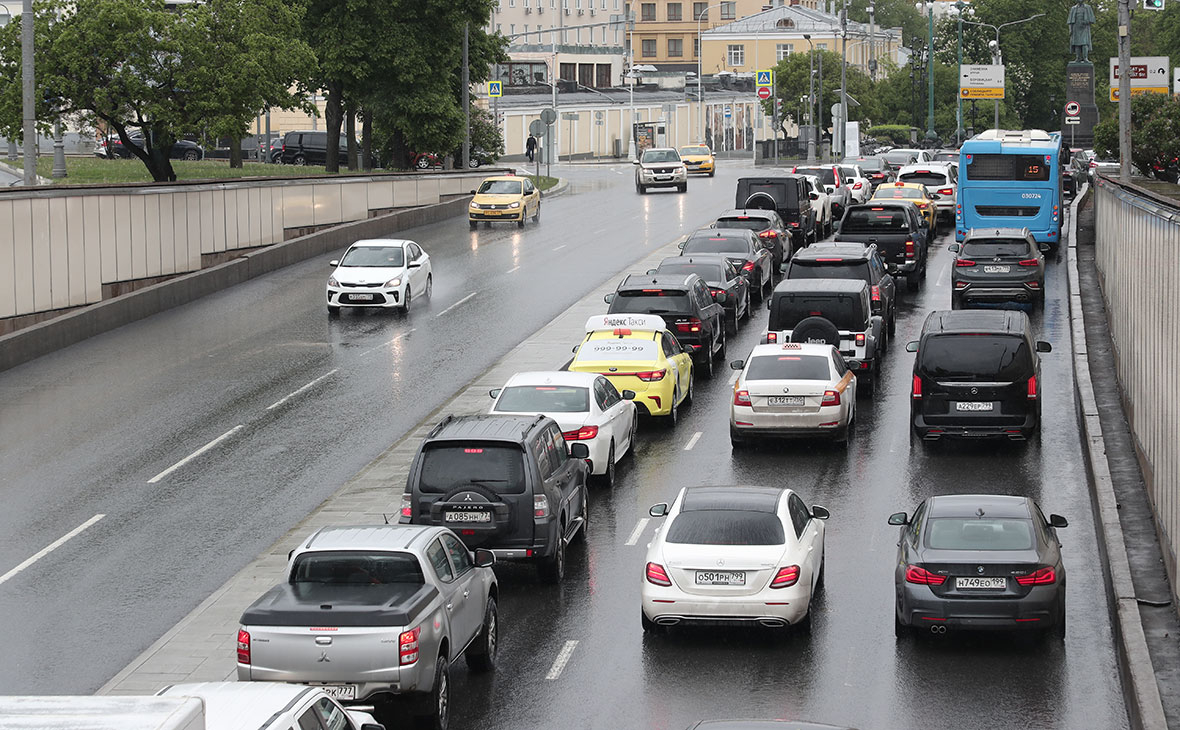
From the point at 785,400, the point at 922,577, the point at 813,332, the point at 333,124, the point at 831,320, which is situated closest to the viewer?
the point at 922,577

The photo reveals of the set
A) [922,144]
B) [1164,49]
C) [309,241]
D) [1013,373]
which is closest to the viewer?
[1013,373]

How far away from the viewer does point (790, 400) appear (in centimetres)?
2380

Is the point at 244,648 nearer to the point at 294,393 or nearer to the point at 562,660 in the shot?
the point at 562,660

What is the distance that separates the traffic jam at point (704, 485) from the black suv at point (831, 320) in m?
0.04

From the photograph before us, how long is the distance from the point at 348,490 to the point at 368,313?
625 inches

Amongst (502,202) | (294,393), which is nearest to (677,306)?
(294,393)

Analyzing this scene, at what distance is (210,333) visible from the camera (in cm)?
3441

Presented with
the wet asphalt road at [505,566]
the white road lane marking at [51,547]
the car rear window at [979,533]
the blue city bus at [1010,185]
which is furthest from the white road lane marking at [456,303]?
the car rear window at [979,533]

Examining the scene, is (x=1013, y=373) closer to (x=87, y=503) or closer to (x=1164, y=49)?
(x=87, y=503)

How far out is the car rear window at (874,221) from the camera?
1532 inches

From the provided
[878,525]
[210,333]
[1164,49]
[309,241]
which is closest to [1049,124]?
[1164,49]

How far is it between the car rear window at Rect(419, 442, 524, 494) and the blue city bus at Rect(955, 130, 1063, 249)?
27.7 metres

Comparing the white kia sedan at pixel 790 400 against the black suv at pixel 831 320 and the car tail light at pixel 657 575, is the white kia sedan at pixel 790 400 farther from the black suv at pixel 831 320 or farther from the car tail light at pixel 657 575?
the car tail light at pixel 657 575

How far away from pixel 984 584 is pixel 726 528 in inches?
94.6
